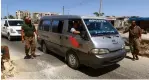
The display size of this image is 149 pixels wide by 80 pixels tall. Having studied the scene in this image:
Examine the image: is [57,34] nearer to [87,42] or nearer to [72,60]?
[72,60]

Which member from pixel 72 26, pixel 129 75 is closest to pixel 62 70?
pixel 72 26

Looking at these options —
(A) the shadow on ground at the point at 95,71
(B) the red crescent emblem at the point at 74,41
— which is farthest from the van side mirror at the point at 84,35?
(A) the shadow on ground at the point at 95,71

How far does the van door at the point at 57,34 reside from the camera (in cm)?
757

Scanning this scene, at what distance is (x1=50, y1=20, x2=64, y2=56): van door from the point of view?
7.57m

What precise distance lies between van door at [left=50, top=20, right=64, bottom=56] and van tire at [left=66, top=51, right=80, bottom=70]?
2.41 ft

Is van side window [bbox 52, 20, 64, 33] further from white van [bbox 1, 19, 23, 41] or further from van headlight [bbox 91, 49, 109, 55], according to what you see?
white van [bbox 1, 19, 23, 41]

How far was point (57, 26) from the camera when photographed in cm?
780

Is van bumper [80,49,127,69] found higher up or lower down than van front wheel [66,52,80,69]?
higher up

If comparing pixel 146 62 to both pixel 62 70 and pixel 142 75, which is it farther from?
pixel 62 70

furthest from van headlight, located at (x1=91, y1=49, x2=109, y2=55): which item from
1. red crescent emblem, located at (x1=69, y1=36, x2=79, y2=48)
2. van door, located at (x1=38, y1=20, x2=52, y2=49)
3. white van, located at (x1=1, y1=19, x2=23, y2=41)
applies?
white van, located at (x1=1, y1=19, x2=23, y2=41)

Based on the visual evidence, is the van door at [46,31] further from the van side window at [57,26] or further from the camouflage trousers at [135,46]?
the camouflage trousers at [135,46]

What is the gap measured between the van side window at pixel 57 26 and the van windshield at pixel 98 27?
51.6 inches

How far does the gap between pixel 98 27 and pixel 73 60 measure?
142 cm

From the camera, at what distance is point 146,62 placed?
7.93 m
